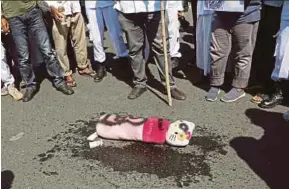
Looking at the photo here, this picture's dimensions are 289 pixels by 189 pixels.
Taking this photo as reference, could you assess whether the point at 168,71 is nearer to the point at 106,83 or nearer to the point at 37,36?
the point at 106,83

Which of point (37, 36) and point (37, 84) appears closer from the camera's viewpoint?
point (37, 36)

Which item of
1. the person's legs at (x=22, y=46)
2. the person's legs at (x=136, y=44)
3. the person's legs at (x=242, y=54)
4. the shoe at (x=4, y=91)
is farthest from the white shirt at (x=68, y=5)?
the person's legs at (x=242, y=54)

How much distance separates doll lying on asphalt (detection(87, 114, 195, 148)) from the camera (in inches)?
150

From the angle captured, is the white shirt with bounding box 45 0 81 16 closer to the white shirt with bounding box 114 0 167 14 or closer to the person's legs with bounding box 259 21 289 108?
the white shirt with bounding box 114 0 167 14

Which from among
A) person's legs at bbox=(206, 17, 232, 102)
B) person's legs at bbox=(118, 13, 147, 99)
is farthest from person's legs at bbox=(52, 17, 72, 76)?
person's legs at bbox=(206, 17, 232, 102)

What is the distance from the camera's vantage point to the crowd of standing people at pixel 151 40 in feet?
13.8

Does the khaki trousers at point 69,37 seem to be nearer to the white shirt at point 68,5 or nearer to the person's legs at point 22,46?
the white shirt at point 68,5

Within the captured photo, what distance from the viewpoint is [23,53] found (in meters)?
4.76

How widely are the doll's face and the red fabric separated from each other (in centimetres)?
4

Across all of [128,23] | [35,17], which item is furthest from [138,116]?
[35,17]

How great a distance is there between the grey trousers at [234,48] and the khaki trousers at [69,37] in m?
1.61

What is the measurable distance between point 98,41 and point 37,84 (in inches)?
36.1

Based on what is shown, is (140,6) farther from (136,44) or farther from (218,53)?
(218,53)

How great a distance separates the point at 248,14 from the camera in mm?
4055
